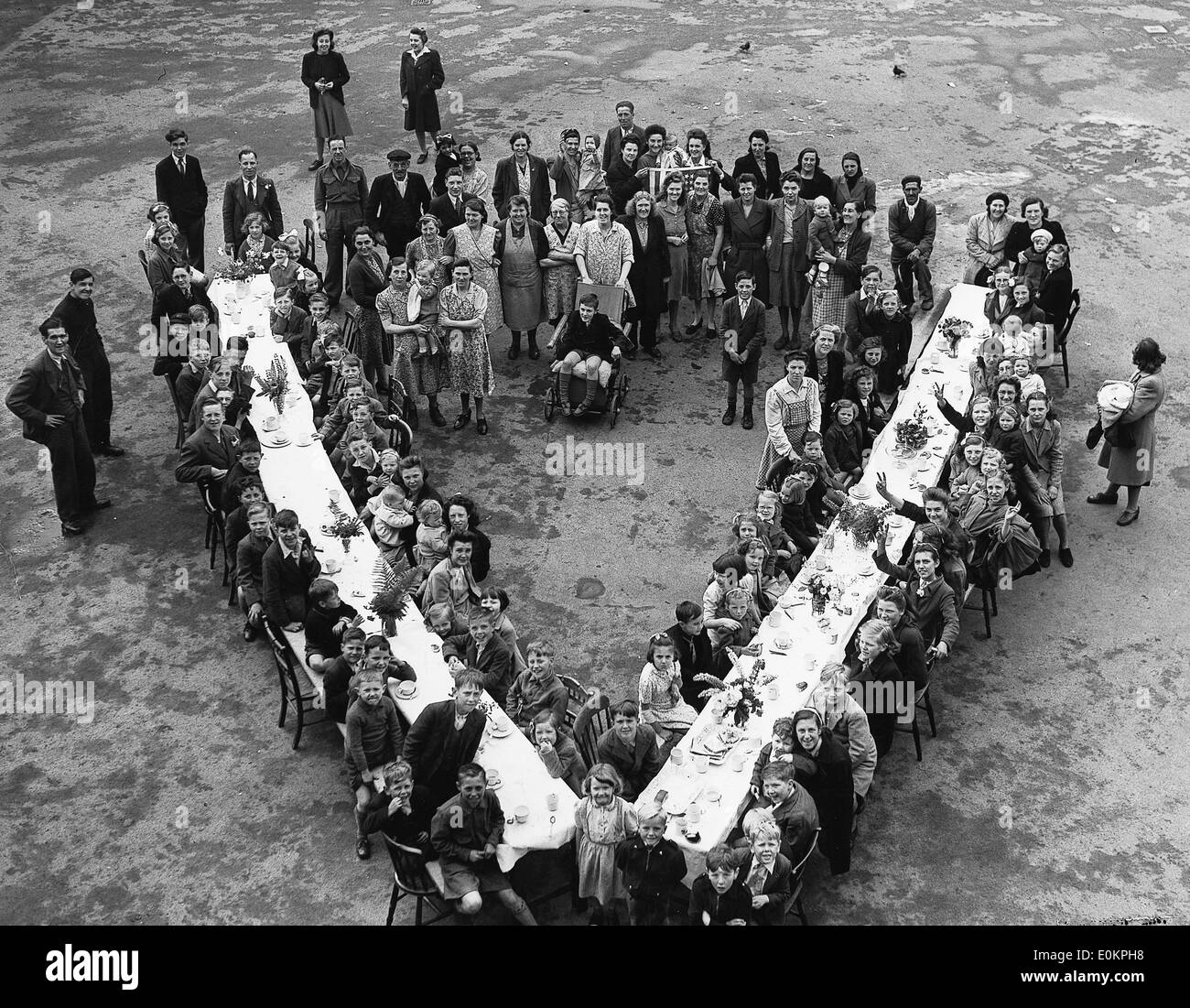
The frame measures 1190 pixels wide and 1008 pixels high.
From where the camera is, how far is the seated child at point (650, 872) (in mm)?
8023

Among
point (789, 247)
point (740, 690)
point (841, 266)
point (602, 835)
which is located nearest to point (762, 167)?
point (789, 247)

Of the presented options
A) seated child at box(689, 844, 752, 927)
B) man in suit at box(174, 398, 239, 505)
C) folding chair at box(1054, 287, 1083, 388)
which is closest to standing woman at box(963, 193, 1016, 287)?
folding chair at box(1054, 287, 1083, 388)

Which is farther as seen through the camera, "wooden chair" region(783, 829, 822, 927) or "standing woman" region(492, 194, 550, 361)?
"standing woman" region(492, 194, 550, 361)

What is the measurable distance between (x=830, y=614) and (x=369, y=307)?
19.0ft

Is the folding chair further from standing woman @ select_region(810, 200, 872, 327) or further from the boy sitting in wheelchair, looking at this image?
the boy sitting in wheelchair

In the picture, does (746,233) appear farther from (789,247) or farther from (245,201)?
(245,201)

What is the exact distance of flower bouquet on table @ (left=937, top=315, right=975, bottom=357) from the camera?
517 inches

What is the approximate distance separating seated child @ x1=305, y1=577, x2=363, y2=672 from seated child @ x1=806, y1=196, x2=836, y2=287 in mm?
6674

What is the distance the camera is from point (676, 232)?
1447cm

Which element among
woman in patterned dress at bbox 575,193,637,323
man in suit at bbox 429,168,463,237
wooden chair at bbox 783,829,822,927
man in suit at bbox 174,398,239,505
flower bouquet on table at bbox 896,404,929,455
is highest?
man in suit at bbox 429,168,463,237

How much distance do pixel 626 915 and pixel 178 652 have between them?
174 inches

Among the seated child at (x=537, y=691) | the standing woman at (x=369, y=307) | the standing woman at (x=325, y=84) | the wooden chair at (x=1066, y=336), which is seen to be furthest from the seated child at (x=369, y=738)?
the standing woman at (x=325, y=84)

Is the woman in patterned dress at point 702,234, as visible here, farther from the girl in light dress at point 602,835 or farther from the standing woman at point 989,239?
the girl in light dress at point 602,835

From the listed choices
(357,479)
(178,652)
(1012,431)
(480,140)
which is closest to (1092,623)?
(1012,431)
